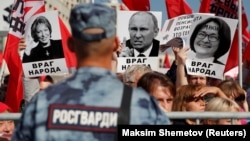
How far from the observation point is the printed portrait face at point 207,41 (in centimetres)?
679

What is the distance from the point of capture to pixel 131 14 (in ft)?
23.7

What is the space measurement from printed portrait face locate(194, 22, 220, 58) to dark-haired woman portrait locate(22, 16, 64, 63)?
145cm

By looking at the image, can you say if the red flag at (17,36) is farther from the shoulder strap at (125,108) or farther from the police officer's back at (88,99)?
the shoulder strap at (125,108)

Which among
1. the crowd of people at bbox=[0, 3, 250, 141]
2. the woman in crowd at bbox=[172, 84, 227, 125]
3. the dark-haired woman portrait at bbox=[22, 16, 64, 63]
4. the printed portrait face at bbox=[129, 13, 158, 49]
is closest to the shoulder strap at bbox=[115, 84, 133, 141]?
the crowd of people at bbox=[0, 3, 250, 141]

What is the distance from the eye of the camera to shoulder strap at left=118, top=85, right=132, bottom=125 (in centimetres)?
237

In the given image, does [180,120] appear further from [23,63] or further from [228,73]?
[228,73]

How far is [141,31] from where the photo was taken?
696 cm

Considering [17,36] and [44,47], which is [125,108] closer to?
[44,47]

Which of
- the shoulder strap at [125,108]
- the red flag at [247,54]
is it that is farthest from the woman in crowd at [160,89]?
the red flag at [247,54]

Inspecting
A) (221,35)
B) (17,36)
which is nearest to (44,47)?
(17,36)

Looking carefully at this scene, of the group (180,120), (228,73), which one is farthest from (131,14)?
(180,120)

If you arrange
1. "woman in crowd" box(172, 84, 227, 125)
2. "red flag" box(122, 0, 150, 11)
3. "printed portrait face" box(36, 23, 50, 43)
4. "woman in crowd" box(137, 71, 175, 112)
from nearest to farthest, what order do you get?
"woman in crowd" box(137, 71, 175, 112) < "woman in crowd" box(172, 84, 227, 125) < "printed portrait face" box(36, 23, 50, 43) < "red flag" box(122, 0, 150, 11)

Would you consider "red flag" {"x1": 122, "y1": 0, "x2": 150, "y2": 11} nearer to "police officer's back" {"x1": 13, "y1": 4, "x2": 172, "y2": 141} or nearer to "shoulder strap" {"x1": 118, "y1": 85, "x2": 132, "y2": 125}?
"police officer's back" {"x1": 13, "y1": 4, "x2": 172, "y2": 141}

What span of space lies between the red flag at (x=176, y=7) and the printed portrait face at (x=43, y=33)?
2.21 m
